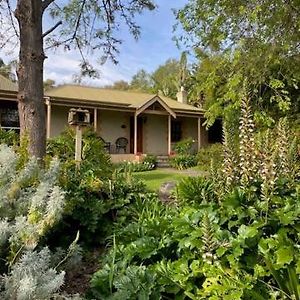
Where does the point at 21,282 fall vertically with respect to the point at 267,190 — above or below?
below

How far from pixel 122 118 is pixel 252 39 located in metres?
10.9

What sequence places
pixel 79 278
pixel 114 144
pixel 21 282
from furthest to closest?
pixel 114 144
pixel 79 278
pixel 21 282

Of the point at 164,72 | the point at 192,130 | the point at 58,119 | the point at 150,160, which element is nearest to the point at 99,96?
the point at 58,119

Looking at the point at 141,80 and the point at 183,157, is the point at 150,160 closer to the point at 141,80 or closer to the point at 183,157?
the point at 183,157

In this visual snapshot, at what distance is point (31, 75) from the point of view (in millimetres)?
6367

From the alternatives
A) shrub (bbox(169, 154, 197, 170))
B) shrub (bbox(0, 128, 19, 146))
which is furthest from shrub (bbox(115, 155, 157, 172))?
shrub (bbox(0, 128, 19, 146))

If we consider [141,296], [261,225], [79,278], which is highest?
[261,225]

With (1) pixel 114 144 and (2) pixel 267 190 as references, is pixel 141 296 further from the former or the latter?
(1) pixel 114 144

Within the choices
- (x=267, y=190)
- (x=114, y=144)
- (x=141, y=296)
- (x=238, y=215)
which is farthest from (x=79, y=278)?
(x=114, y=144)

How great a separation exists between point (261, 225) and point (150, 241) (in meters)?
1.13

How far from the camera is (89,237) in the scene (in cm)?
538

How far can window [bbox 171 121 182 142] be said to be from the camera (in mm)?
23938

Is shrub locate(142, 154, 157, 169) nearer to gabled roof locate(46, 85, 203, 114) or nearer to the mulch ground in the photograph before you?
gabled roof locate(46, 85, 203, 114)

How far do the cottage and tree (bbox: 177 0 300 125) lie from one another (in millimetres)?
7231
